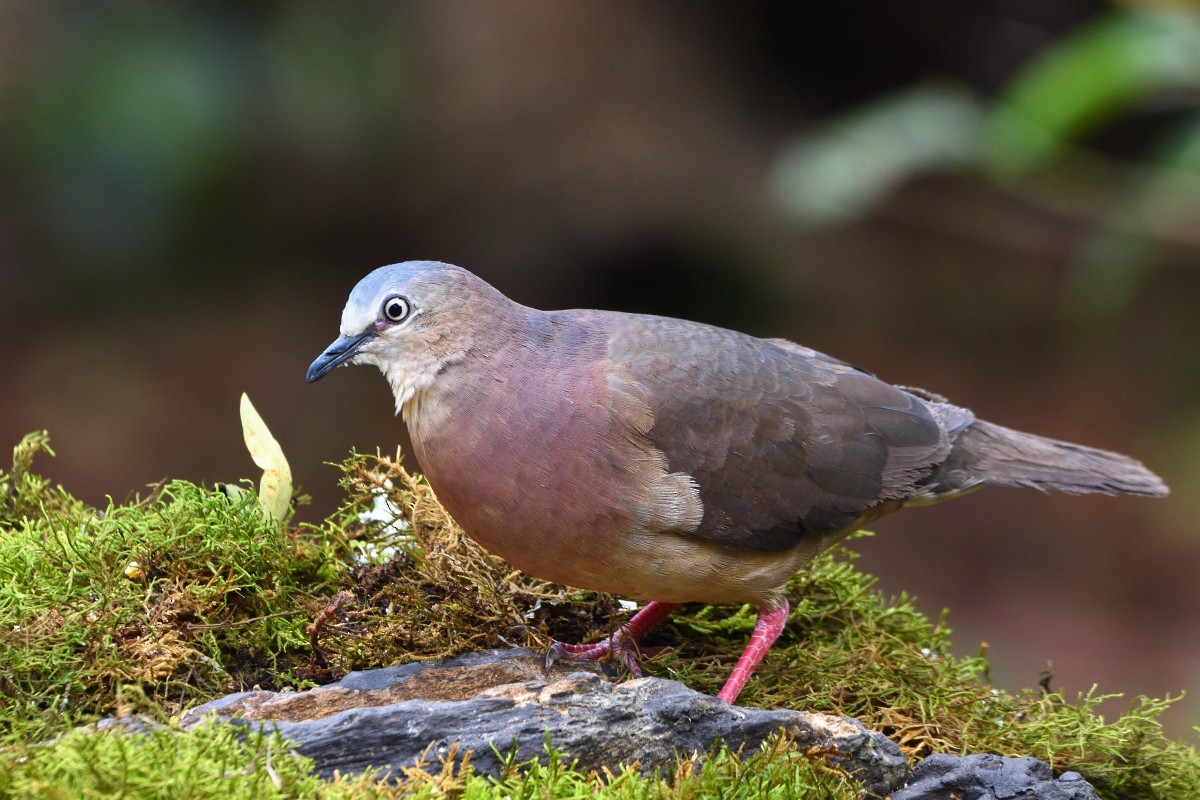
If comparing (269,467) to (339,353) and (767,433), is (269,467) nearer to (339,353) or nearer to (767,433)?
(339,353)

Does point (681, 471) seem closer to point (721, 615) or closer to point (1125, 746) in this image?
point (721, 615)

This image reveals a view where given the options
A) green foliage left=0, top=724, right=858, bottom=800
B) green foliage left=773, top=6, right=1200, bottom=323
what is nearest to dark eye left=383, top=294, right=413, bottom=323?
green foliage left=0, top=724, right=858, bottom=800

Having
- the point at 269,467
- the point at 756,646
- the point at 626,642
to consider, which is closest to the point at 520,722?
the point at 626,642

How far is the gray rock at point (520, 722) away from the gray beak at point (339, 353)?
101cm

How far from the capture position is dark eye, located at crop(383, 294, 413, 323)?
381cm

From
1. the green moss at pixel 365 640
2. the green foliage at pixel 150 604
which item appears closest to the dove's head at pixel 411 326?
the green moss at pixel 365 640

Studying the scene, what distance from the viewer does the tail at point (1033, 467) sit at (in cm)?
462

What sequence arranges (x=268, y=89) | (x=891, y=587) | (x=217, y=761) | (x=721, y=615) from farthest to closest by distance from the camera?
(x=891, y=587), (x=268, y=89), (x=721, y=615), (x=217, y=761)

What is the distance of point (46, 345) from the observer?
9.59 m

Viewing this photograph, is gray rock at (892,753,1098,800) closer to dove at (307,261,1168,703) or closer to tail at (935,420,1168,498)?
dove at (307,261,1168,703)

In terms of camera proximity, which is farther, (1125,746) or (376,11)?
(376,11)

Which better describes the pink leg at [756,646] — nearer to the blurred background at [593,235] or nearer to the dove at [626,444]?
the dove at [626,444]

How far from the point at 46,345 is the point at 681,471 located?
745cm

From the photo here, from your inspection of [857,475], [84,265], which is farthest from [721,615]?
[84,265]
